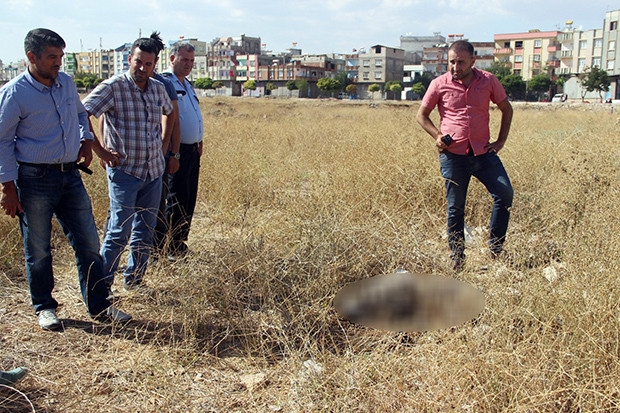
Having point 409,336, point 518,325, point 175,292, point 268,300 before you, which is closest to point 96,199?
point 175,292

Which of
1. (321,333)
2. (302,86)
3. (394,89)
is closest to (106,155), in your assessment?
(321,333)

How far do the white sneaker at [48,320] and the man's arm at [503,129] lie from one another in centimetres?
321

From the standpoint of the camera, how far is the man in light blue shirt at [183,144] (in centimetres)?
419

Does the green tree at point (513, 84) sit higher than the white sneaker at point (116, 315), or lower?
higher

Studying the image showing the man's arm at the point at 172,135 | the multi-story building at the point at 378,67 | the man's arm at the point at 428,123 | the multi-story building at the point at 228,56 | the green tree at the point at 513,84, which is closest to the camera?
the man's arm at the point at 172,135

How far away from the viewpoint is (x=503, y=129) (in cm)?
422

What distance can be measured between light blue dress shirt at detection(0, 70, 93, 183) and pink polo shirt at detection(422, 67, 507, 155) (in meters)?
2.66

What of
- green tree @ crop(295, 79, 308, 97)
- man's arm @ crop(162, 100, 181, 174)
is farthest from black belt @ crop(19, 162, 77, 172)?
green tree @ crop(295, 79, 308, 97)

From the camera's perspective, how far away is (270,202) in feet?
17.9

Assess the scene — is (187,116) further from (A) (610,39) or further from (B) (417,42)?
(B) (417,42)

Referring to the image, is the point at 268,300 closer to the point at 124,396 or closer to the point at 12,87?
the point at 124,396

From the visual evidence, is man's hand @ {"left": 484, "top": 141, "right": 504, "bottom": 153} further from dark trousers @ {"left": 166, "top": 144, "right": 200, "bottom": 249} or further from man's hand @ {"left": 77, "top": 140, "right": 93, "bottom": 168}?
man's hand @ {"left": 77, "top": 140, "right": 93, "bottom": 168}

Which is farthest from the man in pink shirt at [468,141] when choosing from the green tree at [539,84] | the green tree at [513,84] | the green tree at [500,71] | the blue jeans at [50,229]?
the green tree at [539,84]

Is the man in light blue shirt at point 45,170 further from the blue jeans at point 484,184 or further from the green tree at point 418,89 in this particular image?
the green tree at point 418,89
